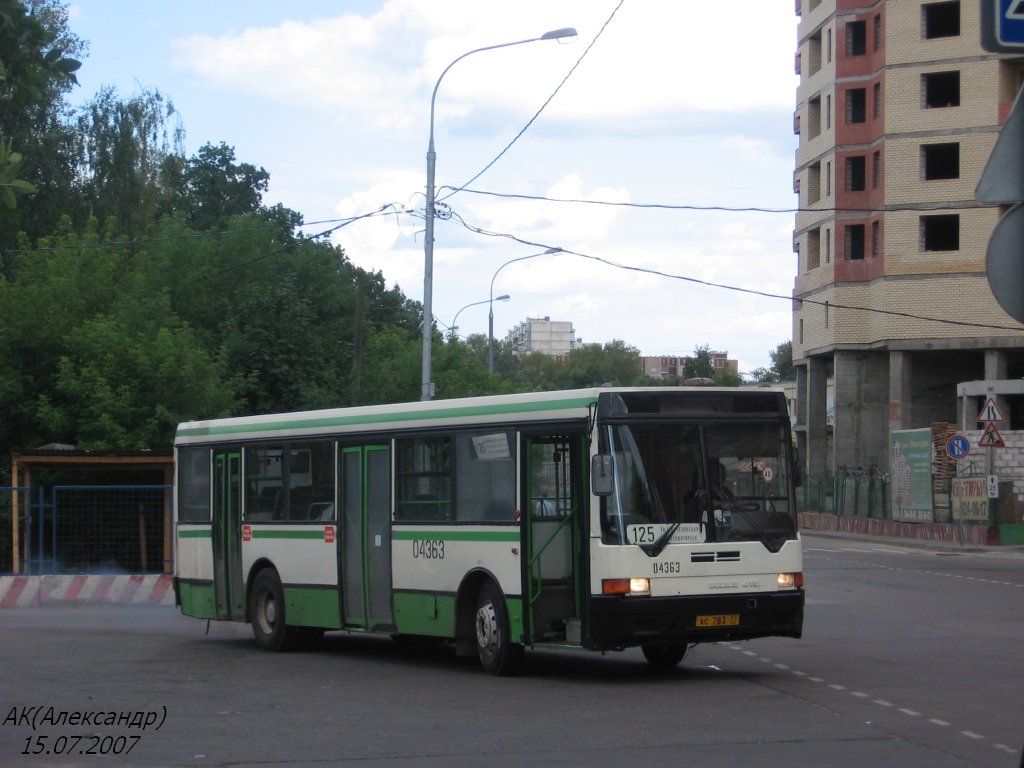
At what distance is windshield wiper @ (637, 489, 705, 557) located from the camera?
12750 millimetres

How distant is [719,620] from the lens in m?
12.9

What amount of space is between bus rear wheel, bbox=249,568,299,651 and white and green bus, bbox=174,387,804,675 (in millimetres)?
1021

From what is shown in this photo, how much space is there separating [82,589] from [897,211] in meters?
40.9

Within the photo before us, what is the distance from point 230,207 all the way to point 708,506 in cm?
6890

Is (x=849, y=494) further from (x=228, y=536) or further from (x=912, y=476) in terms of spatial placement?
(x=228, y=536)

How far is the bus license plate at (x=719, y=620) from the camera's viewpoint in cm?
1289

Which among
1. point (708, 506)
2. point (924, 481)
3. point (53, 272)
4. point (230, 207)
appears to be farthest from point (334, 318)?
point (708, 506)

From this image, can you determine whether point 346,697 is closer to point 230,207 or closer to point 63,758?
point 63,758

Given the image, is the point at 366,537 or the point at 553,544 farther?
the point at 366,537

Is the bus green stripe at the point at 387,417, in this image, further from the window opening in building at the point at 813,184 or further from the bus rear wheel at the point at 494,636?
the window opening in building at the point at 813,184

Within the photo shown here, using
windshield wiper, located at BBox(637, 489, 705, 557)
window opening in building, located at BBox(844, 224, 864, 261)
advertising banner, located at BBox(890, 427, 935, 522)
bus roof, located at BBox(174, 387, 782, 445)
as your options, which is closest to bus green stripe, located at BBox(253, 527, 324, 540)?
bus roof, located at BBox(174, 387, 782, 445)

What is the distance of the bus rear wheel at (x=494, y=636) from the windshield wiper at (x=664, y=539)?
151 cm

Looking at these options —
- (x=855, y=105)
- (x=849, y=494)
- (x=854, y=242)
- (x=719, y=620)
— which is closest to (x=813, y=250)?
(x=854, y=242)

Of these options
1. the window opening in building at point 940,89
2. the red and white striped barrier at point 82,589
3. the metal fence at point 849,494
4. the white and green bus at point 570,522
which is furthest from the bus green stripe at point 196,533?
the window opening in building at point 940,89
